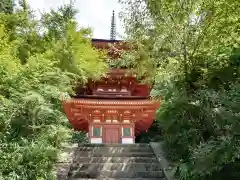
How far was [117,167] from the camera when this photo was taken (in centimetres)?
671

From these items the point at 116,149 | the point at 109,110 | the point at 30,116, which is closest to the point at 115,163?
the point at 116,149

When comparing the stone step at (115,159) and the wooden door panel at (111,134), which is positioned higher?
the stone step at (115,159)

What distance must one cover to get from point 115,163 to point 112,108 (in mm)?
5492

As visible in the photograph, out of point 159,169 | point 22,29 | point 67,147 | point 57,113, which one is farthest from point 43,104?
point 22,29

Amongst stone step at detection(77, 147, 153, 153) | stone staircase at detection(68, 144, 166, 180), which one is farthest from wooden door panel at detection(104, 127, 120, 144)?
stone step at detection(77, 147, 153, 153)

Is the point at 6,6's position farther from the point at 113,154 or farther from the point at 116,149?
the point at 113,154

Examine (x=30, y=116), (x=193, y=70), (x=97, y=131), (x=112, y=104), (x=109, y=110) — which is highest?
(x=193, y=70)

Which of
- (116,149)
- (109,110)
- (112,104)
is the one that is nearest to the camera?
(116,149)

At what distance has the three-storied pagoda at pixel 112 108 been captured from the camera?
39.6ft

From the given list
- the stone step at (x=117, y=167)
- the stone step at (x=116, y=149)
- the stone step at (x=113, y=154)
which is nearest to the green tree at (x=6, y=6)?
the stone step at (x=116, y=149)

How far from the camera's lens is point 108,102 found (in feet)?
39.5

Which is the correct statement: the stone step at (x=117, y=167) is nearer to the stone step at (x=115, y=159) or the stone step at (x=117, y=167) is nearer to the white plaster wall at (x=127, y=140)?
the stone step at (x=115, y=159)

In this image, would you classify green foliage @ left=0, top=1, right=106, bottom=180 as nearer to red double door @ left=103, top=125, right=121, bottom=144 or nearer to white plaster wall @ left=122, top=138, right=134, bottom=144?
red double door @ left=103, top=125, right=121, bottom=144

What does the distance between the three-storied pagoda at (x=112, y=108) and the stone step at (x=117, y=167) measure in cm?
525
